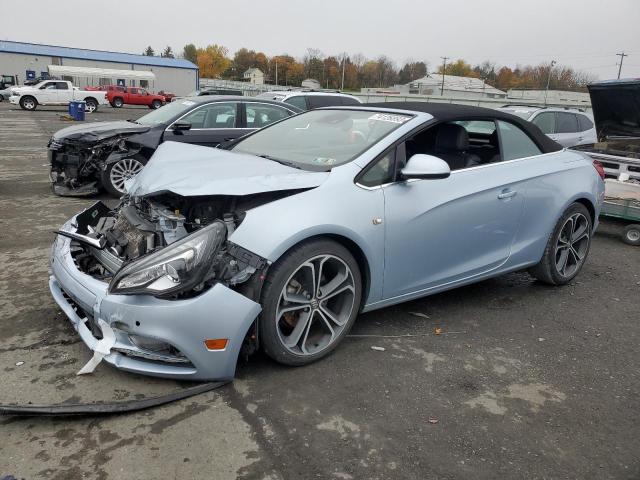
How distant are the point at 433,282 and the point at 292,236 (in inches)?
50.7

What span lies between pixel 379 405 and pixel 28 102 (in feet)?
112

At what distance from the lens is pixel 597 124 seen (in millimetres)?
7691

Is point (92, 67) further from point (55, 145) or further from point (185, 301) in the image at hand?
point (185, 301)

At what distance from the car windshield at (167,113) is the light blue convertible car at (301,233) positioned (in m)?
4.22

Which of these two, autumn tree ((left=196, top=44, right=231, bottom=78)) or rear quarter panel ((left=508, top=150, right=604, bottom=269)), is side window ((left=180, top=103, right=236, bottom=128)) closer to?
Answer: rear quarter panel ((left=508, top=150, right=604, bottom=269))

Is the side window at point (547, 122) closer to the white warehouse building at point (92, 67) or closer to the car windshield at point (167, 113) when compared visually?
the car windshield at point (167, 113)

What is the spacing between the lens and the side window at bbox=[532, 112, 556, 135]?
984 centimetres

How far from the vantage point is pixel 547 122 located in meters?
10.0

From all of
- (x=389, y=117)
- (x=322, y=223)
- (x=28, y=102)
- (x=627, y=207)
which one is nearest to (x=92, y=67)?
(x=28, y=102)

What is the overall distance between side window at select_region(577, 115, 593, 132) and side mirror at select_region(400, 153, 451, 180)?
9.09 meters

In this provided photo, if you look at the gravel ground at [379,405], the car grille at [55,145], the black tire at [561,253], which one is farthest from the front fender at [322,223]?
the car grille at [55,145]

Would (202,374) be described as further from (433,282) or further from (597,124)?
(597,124)

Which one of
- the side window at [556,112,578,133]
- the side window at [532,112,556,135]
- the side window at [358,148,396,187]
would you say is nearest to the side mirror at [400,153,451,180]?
the side window at [358,148,396,187]

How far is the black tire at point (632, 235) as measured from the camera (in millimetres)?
6262
